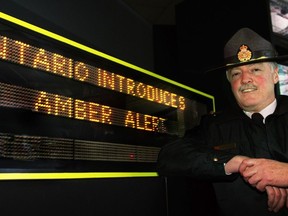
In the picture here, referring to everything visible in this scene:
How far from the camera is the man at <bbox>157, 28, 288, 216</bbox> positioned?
1365 millimetres

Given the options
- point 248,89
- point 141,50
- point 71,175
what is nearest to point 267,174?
point 248,89

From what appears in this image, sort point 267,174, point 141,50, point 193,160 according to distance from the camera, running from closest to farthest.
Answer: point 267,174, point 193,160, point 141,50

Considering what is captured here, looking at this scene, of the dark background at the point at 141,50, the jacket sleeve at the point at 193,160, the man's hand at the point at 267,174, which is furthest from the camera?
the dark background at the point at 141,50

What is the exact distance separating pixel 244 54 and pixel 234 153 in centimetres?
46

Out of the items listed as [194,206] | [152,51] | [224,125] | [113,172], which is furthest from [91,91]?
[152,51]

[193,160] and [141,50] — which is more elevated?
[141,50]

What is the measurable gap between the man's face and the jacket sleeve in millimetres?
265

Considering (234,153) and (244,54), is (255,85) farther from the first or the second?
(234,153)

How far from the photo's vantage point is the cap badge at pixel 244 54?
1.51 metres

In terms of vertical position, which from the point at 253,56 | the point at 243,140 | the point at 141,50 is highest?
the point at 141,50

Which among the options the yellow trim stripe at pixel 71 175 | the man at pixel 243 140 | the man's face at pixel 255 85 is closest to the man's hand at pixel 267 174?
the man at pixel 243 140

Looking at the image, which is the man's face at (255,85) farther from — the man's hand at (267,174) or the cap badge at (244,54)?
the man's hand at (267,174)

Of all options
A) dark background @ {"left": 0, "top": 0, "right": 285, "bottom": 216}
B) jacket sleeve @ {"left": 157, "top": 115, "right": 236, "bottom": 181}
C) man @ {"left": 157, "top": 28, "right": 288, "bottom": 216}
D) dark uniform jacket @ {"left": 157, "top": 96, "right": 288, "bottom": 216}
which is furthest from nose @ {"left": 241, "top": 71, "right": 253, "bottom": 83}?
dark background @ {"left": 0, "top": 0, "right": 285, "bottom": 216}

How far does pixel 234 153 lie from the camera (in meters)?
1.50
